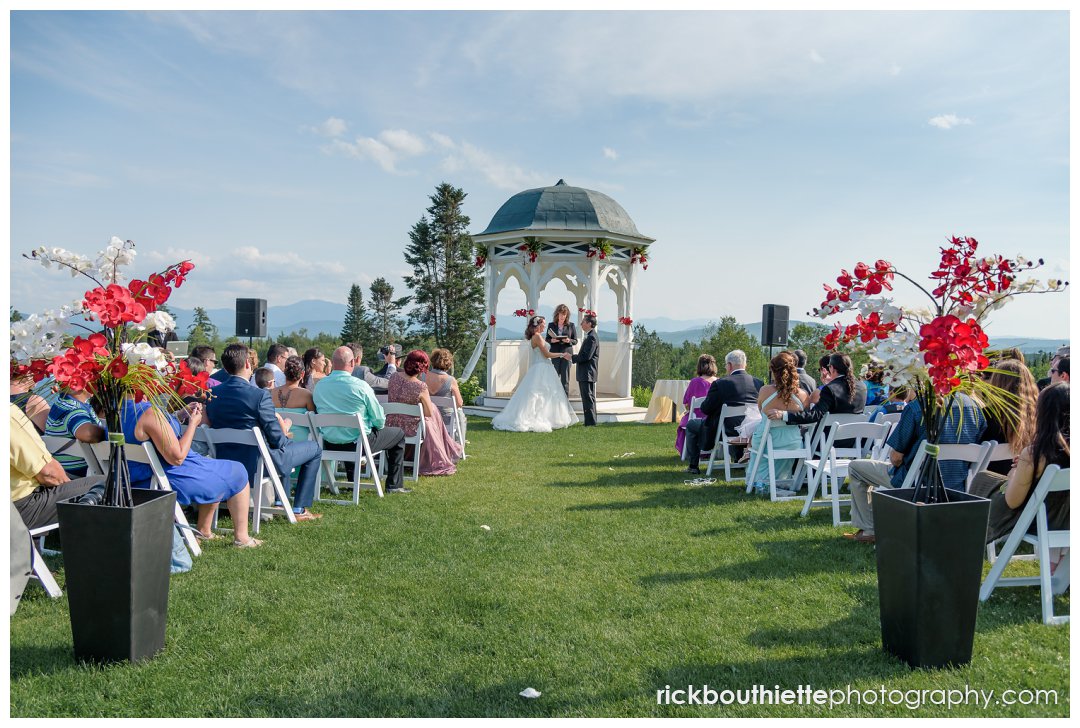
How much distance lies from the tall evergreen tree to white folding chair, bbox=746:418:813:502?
109 ft

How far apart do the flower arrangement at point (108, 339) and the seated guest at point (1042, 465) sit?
3907 mm

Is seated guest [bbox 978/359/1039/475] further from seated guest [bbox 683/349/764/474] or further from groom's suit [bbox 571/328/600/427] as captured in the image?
groom's suit [bbox 571/328/600/427]

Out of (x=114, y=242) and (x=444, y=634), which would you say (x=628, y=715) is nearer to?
(x=444, y=634)

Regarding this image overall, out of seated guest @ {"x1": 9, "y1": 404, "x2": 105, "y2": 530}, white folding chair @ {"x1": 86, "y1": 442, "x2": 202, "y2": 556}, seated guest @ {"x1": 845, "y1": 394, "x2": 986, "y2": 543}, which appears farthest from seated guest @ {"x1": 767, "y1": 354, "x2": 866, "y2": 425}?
seated guest @ {"x1": 9, "y1": 404, "x2": 105, "y2": 530}

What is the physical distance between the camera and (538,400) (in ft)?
44.2

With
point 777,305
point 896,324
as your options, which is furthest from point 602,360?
point 896,324

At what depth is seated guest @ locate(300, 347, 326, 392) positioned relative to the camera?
8.16 m

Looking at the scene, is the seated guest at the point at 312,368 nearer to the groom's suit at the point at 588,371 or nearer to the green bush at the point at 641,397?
the groom's suit at the point at 588,371

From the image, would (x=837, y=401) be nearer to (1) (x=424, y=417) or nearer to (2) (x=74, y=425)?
(1) (x=424, y=417)

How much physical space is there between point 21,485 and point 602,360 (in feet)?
46.4

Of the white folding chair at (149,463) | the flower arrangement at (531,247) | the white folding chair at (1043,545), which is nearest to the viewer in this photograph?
the white folding chair at (1043,545)

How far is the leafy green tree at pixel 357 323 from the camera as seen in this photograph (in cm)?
4391

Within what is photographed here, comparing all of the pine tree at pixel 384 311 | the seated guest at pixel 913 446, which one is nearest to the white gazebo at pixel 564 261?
the seated guest at pixel 913 446

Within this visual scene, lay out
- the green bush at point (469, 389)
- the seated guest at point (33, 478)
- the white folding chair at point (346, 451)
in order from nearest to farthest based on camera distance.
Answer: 1. the seated guest at point (33, 478)
2. the white folding chair at point (346, 451)
3. the green bush at point (469, 389)
